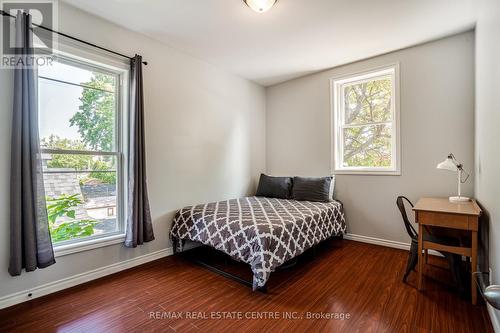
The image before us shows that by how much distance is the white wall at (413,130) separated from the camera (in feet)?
9.08

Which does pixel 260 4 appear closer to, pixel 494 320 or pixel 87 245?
pixel 87 245

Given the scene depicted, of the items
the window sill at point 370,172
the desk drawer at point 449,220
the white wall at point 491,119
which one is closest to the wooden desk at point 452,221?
the desk drawer at point 449,220

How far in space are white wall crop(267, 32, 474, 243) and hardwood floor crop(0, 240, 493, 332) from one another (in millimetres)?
894

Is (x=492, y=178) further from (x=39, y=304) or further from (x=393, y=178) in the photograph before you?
(x=39, y=304)

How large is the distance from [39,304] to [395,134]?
4084mm

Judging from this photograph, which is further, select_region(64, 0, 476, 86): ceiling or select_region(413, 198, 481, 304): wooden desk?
select_region(64, 0, 476, 86): ceiling

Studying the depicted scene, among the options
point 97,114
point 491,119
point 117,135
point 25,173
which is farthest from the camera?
point 117,135

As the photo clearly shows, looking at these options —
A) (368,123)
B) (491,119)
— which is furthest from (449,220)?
(368,123)

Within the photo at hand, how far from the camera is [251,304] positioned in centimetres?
197

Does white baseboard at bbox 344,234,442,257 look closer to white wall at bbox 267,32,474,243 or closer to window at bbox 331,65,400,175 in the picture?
white wall at bbox 267,32,474,243

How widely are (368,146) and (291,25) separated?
1978 mm

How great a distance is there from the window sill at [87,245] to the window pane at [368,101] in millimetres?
3418

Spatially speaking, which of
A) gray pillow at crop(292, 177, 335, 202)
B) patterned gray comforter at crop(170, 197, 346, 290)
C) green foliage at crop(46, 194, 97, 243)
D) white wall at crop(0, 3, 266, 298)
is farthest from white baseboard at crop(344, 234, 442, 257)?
green foliage at crop(46, 194, 97, 243)

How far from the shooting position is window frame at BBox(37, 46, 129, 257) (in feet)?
7.55
